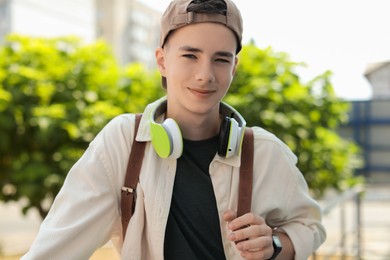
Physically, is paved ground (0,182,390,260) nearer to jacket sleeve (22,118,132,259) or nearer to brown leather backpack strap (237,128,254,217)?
jacket sleeve (22,118,132,259)

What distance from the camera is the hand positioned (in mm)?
1180

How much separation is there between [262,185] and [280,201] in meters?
0.06

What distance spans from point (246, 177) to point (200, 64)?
0.93 feet

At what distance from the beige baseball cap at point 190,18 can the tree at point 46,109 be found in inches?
231

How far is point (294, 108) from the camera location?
8.49 metres

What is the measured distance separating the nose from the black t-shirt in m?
0.21

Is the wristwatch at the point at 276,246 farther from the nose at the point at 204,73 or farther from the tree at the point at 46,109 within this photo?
the tree at the point at 46,109

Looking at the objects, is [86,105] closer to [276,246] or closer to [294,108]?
[294,108]

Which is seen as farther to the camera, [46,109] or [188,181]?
[46,109]

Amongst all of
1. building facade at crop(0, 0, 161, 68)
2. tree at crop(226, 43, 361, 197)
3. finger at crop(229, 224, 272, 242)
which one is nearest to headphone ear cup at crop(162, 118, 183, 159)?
finger at crop(229, 224, 272, 242)

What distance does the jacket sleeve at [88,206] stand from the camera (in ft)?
3.78

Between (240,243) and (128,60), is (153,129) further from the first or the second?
(128,60)

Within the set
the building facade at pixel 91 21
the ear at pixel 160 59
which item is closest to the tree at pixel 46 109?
the ear at pixel 160 59

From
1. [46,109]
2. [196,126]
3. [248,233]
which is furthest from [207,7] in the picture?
[46,109]
